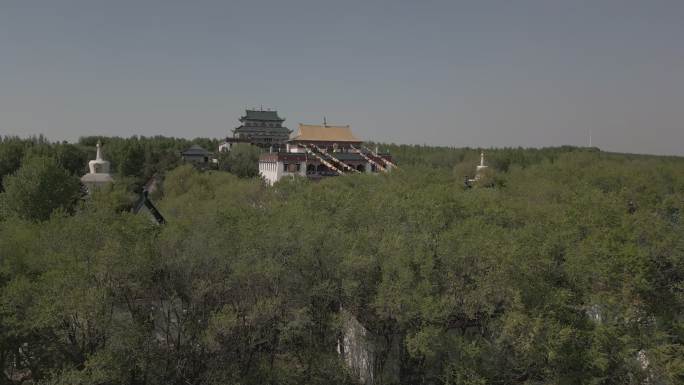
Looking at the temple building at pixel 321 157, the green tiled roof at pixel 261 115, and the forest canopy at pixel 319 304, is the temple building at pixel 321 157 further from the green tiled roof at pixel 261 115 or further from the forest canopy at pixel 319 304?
the forest canopy at pixel 319 304

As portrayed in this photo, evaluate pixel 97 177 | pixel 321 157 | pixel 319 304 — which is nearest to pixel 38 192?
pixel 97 177

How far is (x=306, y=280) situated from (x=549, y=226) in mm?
6122

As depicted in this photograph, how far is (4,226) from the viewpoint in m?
11.6

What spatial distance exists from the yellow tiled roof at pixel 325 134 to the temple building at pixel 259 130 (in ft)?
40.2

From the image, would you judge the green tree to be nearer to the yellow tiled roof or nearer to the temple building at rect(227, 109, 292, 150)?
the yellow tiled roof

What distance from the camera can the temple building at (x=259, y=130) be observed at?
5394 cm

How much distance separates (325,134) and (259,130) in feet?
46.9

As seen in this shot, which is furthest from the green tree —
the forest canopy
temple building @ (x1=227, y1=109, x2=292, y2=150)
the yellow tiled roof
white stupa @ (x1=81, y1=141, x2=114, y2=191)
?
temple building @ (x1=227, y1=109, x2=292, y2=150)

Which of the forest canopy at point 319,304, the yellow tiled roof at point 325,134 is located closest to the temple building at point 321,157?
the yellow tiled roof at point 325,134

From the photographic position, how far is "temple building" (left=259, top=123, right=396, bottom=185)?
36.2m

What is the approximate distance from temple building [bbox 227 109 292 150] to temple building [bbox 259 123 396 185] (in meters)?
12.8

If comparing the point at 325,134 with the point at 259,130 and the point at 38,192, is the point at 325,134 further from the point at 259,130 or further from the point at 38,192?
the point at 38,192

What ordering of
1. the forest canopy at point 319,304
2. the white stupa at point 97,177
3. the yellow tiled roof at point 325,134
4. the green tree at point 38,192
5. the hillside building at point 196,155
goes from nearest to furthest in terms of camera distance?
1. the forest canopy at point 319,304
2. the green tree at point 38,192
3. the white stupa at point 97,177
4. the yellow tiled roof at point 325,134
5. the hillside building at point 196,155

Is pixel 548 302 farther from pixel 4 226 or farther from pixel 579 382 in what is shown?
pixel 4 226
